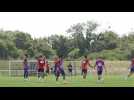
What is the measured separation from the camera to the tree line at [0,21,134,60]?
103 ft

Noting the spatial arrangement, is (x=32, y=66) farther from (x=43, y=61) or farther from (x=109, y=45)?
(x=109, y=45)

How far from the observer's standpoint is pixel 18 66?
2575 centimetres

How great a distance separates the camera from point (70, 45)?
3462 centimetres

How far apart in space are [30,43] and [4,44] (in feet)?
6.91

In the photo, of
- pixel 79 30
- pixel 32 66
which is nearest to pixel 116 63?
pixel 32 66

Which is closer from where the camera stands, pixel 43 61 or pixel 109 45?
pixel 43 61

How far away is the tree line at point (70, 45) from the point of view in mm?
31375

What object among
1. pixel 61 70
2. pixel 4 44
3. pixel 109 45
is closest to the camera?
pixel 61 70

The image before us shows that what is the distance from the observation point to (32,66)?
81.6 ft
